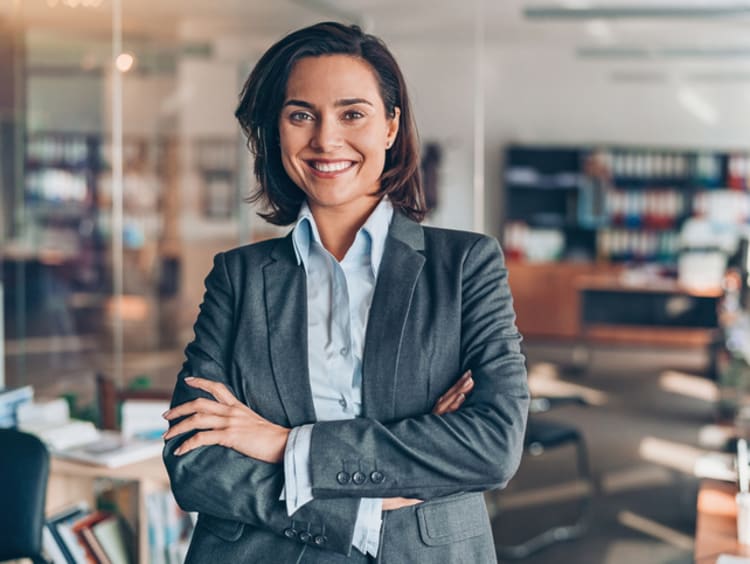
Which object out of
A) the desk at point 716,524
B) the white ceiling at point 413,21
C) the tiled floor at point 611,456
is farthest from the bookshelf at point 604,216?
the desk at point 716,524

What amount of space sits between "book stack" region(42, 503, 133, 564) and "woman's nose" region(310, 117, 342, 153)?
6.38 feet

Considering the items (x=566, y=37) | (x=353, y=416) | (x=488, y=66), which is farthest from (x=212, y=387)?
(x=488, y=66)

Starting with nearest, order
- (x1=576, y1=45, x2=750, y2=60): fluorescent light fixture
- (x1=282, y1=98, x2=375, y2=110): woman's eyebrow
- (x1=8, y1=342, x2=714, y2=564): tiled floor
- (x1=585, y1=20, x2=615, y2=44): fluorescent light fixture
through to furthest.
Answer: (x1=282, y1=98, x2=375, y2=110): woman's eyebrow, (x1=8, y1=342, x2=714, y2=564): tiled floor, (x1=585, y1=20, x2=615, y2=44): fluorescent light fixture, (x1=576, y1=45, x2=750, y2=60): fluorescent light fixture

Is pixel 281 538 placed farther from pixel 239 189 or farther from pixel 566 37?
pixel 566 37

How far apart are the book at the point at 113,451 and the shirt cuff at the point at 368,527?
1.65 m

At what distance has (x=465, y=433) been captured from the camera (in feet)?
5.30

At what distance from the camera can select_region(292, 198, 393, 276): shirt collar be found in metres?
1.73

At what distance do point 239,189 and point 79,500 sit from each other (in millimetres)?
4000

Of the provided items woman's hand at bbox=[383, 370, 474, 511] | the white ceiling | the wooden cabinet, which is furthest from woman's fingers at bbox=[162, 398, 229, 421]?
the wooden cabinet

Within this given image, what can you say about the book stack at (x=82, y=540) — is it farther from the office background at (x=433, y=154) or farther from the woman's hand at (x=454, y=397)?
the woman's hand at (x=454, y=397)

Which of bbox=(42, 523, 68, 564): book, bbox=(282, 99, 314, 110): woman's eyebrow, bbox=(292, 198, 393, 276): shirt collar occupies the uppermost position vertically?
bbox=(282, 99, 314, 110): woman's eyebrow

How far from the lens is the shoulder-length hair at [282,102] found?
1.68m

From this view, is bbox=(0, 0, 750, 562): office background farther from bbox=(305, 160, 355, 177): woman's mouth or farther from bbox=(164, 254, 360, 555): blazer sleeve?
bbox=(305, 160, 355, 177): woman's mouth

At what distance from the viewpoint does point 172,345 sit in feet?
26.3
